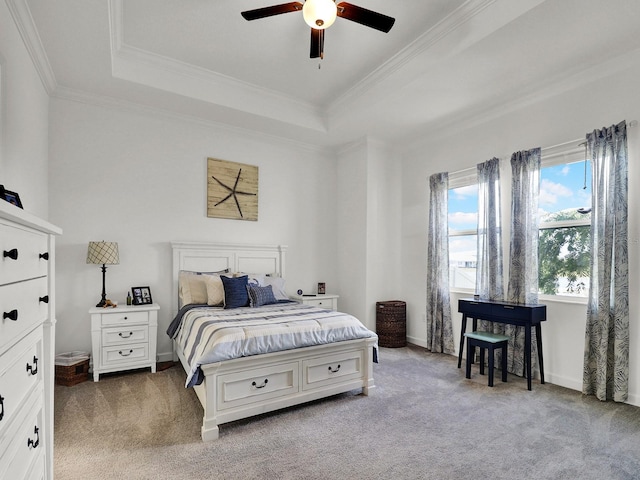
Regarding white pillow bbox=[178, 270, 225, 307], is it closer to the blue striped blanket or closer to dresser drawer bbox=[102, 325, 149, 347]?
the blue striped blanket

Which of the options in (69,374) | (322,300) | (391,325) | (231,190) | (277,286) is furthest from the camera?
(322,300)

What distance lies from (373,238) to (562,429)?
9.83ft

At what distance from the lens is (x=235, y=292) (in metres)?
3.77

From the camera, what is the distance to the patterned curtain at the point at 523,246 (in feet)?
11.7

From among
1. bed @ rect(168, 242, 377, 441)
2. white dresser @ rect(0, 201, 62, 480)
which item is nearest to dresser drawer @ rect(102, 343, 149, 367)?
bed @ rect(168, 242, 377, 441)

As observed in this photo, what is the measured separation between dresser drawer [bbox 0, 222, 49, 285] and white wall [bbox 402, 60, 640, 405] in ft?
13.1

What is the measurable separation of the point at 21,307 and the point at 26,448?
19.0 inches

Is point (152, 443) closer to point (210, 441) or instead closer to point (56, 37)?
point (210, 441)

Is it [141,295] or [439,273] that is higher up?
[439,273]

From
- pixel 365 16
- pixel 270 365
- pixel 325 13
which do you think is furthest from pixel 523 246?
pixel 325 13

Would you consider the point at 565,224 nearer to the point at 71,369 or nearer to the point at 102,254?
the point at 102,254

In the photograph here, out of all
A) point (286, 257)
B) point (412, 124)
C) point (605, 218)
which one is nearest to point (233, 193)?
point (286, 257)

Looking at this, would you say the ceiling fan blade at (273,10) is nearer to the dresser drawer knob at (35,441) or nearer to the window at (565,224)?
the dresser drawer knob at (35,441)

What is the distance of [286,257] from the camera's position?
16.6ft
